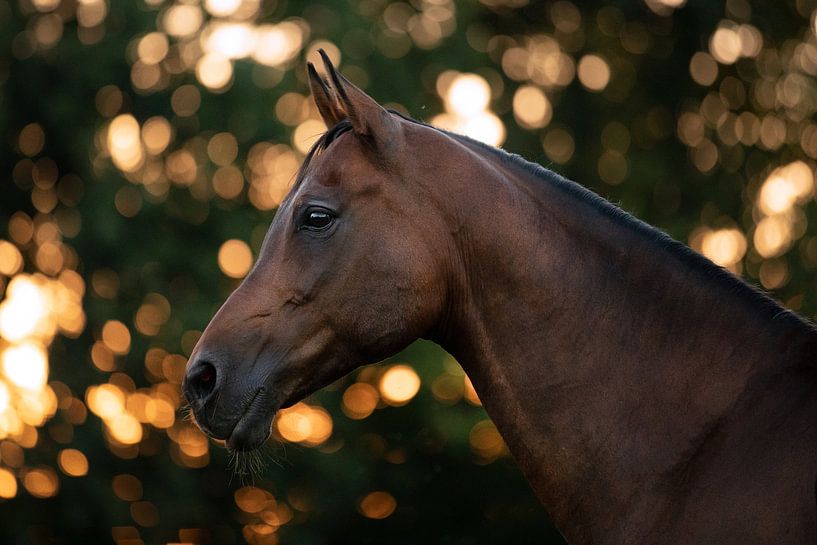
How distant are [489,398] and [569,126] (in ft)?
26.2

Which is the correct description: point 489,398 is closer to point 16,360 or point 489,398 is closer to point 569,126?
point 569,126

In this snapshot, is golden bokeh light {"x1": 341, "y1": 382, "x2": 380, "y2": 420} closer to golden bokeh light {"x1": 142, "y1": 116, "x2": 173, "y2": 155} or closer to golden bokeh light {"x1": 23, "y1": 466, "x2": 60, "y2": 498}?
golden bokeh light {"x1": 142, "y1": 116, "x2": 173, "y2": 155}

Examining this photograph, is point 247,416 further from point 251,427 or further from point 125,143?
point 125,143

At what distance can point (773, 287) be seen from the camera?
10211mm

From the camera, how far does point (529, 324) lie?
10.1ft

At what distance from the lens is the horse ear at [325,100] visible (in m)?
3.53

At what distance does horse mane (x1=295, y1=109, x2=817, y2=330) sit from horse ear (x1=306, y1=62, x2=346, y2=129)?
0.53ft

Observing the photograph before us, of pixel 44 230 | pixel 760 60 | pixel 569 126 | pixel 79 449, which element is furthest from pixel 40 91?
pixel 760 60

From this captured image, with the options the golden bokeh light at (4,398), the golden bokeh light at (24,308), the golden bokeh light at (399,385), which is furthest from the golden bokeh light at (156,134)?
the golden bokeh light at (399,385)

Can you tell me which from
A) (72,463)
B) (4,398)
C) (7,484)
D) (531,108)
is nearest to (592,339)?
(531,108)

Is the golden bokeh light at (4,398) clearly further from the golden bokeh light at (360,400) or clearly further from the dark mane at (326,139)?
the dark mane at (326,139)

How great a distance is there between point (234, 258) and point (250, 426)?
754 cm

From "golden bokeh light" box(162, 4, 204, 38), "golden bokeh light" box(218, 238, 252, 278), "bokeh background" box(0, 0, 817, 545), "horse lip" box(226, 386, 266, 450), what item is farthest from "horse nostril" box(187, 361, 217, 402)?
"golden bokeh light" box(162, 4, 204, 38)

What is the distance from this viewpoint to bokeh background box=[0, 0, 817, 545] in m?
10.3
